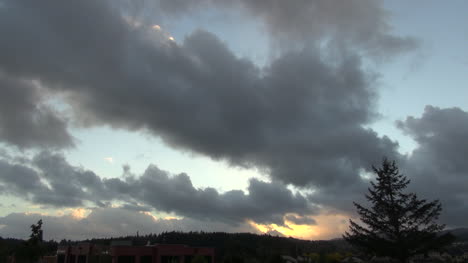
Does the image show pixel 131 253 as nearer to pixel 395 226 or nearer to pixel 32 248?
pixel 32 248

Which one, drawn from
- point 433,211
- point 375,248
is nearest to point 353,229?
point 375,248

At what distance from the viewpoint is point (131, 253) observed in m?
69.6

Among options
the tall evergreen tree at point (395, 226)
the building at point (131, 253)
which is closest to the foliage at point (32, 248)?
the building at point (131, 253)

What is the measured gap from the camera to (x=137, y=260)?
69812mm

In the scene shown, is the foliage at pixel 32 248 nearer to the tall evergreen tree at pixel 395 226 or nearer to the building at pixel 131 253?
the building at pixel 131 253

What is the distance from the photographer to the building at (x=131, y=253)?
68.6 metres

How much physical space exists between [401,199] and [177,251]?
148 feet

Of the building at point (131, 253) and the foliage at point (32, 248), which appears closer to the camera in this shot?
the foliage at point (32, 248)

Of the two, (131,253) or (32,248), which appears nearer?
(32,248)

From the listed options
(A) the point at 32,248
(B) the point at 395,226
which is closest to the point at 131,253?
(A) the point at 32,248

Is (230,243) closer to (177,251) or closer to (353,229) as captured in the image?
(177,251)

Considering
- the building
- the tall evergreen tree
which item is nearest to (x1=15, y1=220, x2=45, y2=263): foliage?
the building

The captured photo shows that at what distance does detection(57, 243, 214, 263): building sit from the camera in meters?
68.6

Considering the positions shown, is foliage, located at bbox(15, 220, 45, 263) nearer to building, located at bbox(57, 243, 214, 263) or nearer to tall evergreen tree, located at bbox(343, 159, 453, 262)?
building, located at bbox(57, 243, 214, 263)
